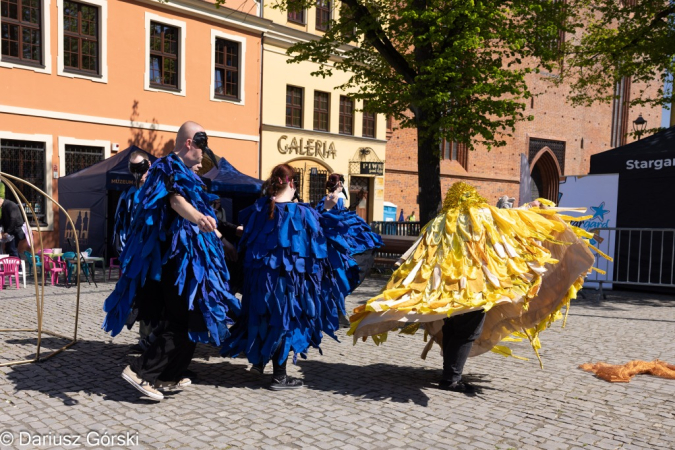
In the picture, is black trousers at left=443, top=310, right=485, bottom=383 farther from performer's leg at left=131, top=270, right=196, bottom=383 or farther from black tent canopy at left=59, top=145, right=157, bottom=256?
black tent canopy at left=59, top=145, right=157, bottom=256

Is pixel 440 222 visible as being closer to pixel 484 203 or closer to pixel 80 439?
pixel 484 203

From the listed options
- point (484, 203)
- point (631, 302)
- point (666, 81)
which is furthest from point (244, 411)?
point (666, 81)

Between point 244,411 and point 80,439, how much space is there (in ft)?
3.56

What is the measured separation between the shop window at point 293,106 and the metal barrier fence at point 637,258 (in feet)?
44.4

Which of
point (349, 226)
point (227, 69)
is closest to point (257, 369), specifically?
point (349, 226)

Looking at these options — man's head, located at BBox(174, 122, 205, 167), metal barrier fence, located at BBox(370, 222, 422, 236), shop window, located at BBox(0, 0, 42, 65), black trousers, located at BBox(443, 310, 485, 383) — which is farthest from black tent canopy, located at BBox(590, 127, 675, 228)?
shop window, located at BBox(0, 0, 42, 65)

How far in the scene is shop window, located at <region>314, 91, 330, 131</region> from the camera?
24.1 meters

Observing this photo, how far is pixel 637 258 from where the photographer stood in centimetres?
1180

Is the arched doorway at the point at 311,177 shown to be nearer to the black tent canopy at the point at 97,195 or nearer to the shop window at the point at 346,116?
the shop window at the point at 346,116

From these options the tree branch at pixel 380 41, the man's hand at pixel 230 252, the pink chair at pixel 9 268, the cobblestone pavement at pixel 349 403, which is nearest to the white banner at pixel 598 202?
the tree branch at pixel 380 41

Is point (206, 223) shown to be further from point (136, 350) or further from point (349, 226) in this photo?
point (136, 350)

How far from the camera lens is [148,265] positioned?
14.6 feet

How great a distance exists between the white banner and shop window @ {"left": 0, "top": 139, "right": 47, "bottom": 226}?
1243 cm

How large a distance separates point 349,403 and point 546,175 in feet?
120
